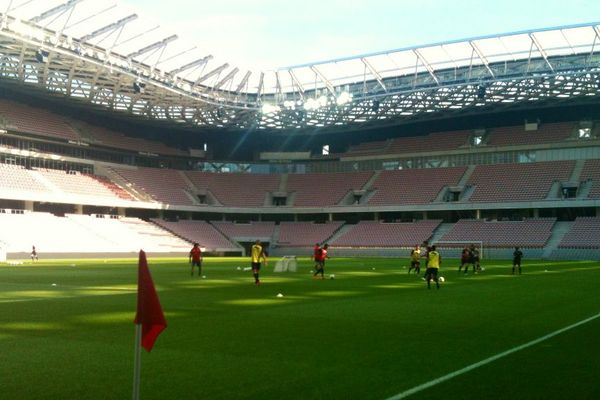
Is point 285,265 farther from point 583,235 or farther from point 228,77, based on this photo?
point 583,235

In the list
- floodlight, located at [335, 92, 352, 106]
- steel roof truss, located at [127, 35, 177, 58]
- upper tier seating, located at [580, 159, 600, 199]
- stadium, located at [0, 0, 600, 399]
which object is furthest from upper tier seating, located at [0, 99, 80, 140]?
upper tier seating, located at [580, 159, 600, 199]

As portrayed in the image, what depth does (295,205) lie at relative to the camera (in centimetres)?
8756

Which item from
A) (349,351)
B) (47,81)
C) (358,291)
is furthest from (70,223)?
(349,351)

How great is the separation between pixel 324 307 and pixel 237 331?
16.8ft

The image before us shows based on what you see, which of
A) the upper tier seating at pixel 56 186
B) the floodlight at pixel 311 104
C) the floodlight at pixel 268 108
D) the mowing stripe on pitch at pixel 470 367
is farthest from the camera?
the floodlight at pixel 268 108

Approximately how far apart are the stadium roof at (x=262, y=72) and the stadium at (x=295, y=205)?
232 mm

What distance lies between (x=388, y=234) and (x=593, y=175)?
23.4 metres

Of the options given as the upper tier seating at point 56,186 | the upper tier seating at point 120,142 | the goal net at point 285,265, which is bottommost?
the goal net at point 285,265

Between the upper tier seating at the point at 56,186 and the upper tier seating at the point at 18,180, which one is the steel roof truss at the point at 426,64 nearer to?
the upper tier seating at the point at 56,186

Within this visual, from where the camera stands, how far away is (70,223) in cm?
6688

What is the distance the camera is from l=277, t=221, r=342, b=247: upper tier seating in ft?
268

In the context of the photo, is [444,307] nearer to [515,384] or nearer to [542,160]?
[515,384]

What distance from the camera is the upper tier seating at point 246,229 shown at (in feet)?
274

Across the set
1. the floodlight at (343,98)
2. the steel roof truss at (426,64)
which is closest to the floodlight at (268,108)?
the floodlight at (343,98)
